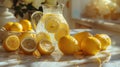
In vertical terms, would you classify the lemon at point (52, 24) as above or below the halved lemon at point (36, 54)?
above

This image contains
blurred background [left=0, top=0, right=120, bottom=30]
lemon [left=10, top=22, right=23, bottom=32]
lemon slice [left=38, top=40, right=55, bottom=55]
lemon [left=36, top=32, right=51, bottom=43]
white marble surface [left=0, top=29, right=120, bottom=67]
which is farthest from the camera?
blurred background [left=0, top=0, right=120, bottom=30]

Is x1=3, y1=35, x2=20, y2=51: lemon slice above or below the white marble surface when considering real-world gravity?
above

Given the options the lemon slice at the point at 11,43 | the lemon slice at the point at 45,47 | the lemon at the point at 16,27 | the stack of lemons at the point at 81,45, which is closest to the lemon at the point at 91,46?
the stack of lemons at the point at 81,45

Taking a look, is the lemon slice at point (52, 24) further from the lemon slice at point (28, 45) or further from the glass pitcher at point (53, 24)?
the lemon slice at point (28, 45)

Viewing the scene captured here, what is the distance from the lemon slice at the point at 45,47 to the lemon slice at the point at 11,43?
3.9 inches

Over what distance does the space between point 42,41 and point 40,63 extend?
0.14m

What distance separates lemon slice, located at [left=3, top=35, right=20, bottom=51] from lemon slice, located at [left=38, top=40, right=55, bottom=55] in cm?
10

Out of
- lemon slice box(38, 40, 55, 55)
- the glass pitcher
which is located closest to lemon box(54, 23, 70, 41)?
the glass pitcher

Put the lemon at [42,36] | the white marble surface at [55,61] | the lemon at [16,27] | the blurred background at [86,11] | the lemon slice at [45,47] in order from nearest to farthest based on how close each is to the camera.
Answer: the white marble surface at [55,61] < the lemon slice at [45,47] < the lemon at [42,36] < the lemon at [16,27] < the blurred background at [86,11]

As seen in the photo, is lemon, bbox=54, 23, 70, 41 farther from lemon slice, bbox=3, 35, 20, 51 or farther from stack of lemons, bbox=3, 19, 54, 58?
lemon slice, bbox=3, 35, 20, 51

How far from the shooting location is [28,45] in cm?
88

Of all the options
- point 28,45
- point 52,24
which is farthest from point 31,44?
point 52,24

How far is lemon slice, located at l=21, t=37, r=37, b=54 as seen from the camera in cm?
85

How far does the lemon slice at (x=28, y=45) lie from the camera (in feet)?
2.80
